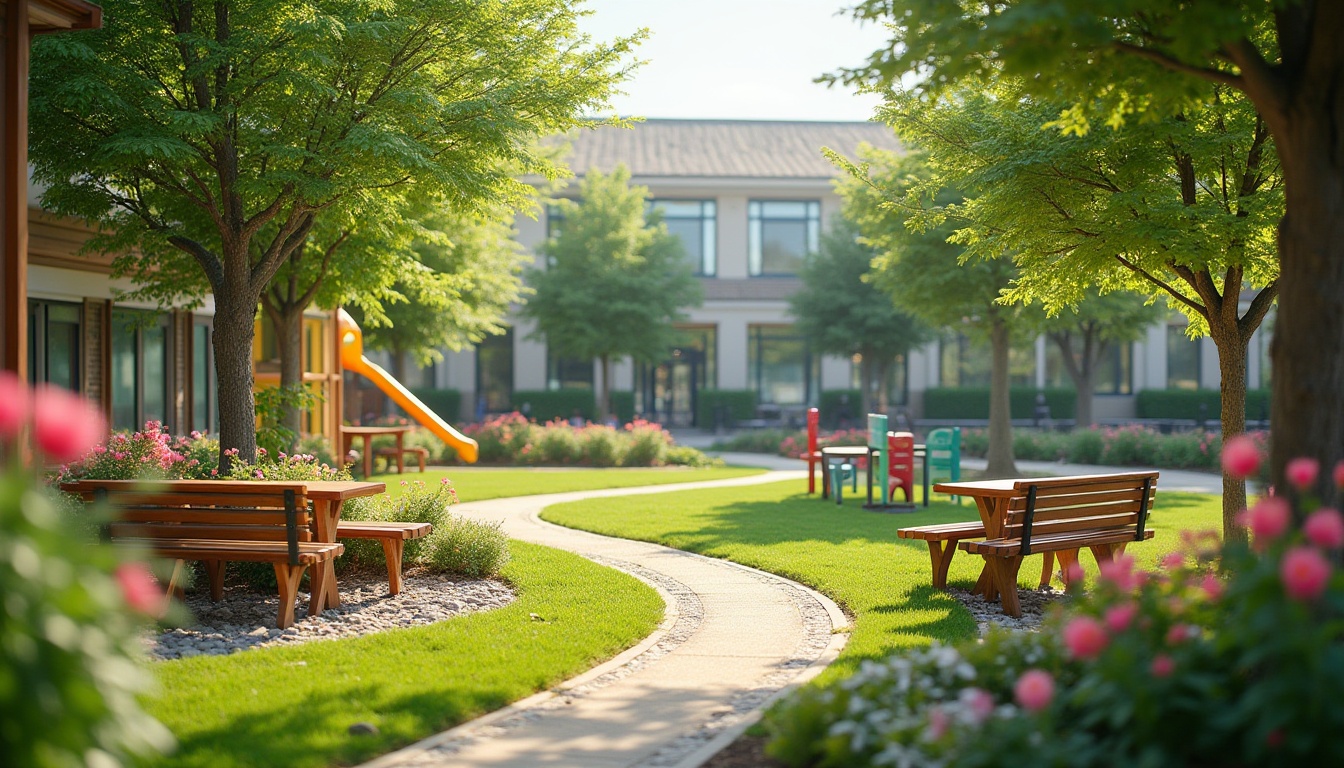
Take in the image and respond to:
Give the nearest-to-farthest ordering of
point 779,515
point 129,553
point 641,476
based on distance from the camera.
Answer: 1. point 129,553
2. point 779,515
3. point 641,476

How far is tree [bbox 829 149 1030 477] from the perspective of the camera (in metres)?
19.6

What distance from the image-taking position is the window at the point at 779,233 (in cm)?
4028

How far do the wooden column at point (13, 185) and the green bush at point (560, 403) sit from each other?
29931 mm

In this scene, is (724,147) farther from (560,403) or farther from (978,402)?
(978,402)

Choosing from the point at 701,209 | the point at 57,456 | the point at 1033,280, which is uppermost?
the point at 701,209

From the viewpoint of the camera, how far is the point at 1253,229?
29.9 ft

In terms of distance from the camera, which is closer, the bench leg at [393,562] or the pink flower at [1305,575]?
the pink flower at [1305,575]

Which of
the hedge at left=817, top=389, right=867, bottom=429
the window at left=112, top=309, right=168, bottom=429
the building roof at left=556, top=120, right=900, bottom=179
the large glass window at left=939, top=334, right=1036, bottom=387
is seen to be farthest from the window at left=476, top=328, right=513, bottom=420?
the window at left=112, top=309, right=168, bottom=429

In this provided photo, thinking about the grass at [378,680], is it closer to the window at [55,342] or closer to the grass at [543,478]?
the window at [55,342]

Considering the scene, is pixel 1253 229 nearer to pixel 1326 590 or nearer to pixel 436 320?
pixel 1326 590

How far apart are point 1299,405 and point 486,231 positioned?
65.9ft

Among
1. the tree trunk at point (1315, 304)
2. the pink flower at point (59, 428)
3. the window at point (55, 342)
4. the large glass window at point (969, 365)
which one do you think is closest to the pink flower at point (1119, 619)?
the tree trunk at point (1315, 304)

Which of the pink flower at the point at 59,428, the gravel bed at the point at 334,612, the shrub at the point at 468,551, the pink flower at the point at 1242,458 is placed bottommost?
the gravel bed at the point at 334,612

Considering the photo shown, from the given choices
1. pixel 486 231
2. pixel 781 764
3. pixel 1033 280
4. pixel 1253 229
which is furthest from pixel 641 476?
pixel 781 764
